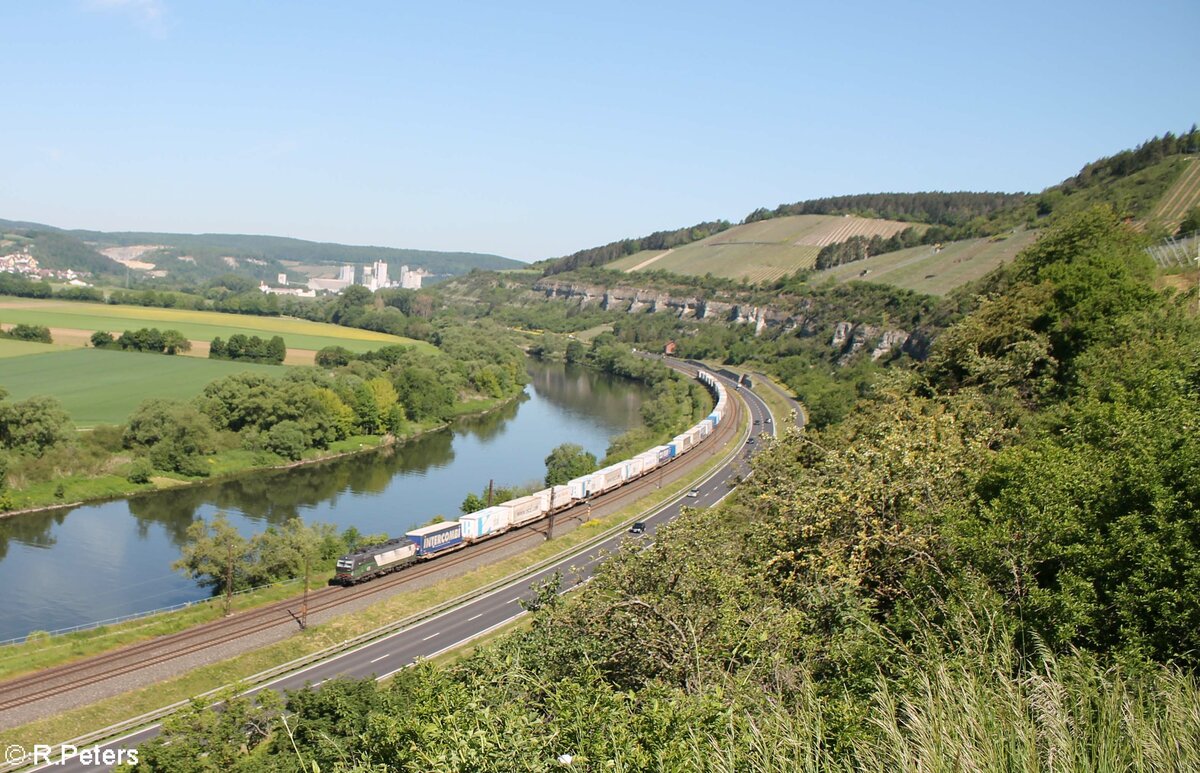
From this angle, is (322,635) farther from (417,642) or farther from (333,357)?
(333,357)

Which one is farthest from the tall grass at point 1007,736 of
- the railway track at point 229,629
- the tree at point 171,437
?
the tree at point 171,437

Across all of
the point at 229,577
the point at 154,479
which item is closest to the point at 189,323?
the point at 154,479

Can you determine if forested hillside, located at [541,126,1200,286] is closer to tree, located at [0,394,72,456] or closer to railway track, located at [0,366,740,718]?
railway track, located at [0,366,740,718]

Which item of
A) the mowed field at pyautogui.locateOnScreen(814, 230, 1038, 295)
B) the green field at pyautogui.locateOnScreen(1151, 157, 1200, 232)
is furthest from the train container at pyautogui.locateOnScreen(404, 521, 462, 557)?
the mowed field at pyautogui.locateOnScreen(814, 230, 1038, 295)

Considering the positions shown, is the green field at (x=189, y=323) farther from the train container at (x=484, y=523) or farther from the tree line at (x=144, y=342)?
the train container at (x=484, y=523)

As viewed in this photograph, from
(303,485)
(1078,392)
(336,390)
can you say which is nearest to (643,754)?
(1078,392)

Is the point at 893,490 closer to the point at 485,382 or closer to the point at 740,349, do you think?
the point at 485,382

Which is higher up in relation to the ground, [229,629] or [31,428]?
[31,428]
